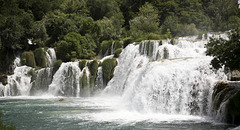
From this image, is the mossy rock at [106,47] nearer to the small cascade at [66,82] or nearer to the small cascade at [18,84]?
the small cascade at [66,82]

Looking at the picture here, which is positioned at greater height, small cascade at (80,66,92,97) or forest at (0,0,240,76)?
forest at (0,0,240,76)

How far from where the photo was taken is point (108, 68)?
28234mm

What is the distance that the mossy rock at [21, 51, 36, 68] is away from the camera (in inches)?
1323

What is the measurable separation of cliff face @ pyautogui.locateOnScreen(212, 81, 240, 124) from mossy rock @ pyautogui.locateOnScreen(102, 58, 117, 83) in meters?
15.1

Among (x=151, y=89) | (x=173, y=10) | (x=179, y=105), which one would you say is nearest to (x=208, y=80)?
(x=179, y=105)

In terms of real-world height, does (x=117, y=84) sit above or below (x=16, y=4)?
below

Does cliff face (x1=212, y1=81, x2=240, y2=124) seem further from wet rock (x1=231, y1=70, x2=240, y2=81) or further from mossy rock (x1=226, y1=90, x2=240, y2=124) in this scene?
wet rock (x1=231, y1=70, x2=240, y2=81)

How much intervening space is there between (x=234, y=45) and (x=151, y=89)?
20.3ft

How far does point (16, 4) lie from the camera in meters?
43.2

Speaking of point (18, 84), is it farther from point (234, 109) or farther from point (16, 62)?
point (234, 109)

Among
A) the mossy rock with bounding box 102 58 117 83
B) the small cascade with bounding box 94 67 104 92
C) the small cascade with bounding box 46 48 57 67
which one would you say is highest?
the small cascade with bounding box 46 48 57 67

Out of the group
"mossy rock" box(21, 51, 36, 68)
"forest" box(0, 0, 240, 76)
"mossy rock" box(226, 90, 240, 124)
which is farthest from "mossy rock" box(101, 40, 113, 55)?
"mossy rock" box(226, 90, 240, 124)

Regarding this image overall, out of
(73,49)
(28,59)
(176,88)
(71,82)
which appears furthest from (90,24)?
(176,88)

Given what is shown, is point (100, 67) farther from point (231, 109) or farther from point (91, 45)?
point (231, 109)
